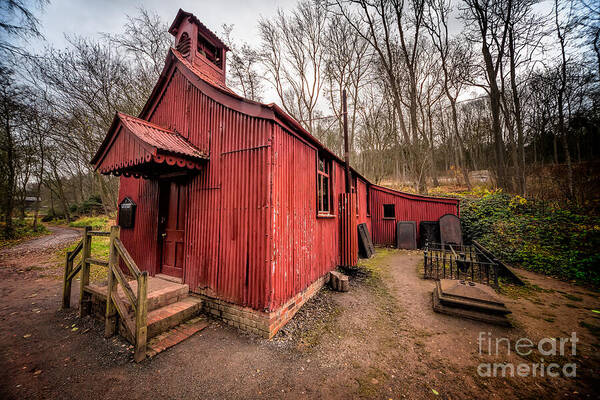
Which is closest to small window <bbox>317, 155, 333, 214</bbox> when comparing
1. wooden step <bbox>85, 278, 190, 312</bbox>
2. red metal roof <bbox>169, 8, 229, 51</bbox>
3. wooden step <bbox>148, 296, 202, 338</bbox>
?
wooden step <bbox>148, 296, 202, 338</bbox>

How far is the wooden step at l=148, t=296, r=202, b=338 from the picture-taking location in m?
3.56

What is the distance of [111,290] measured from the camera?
3611mm

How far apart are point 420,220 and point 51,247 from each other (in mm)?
20741

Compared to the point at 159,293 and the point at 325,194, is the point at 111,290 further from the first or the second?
the point at 325,194

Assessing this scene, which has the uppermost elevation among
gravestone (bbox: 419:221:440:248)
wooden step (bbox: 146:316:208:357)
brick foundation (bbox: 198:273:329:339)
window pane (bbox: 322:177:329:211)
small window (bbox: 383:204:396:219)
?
window pane (bbox: 322:177:329:211)

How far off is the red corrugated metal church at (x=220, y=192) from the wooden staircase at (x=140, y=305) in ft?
1.18

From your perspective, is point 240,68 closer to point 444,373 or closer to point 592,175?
point 444,373

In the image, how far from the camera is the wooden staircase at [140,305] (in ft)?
10.5

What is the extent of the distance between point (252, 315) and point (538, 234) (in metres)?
12.1

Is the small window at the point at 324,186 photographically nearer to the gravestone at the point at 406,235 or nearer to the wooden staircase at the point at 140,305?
the wooden staircase at the point at 140,305

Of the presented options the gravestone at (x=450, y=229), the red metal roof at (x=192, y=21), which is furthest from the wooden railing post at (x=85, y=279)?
the gravestone at (x=450, y=229)

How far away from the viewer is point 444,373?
2912mm

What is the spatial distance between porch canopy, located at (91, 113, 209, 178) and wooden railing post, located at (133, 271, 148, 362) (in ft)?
6.61

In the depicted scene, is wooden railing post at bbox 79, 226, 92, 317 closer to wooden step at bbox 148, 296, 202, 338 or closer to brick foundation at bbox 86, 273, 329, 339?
brick foundation at bbox 86, 273, 329, 339
